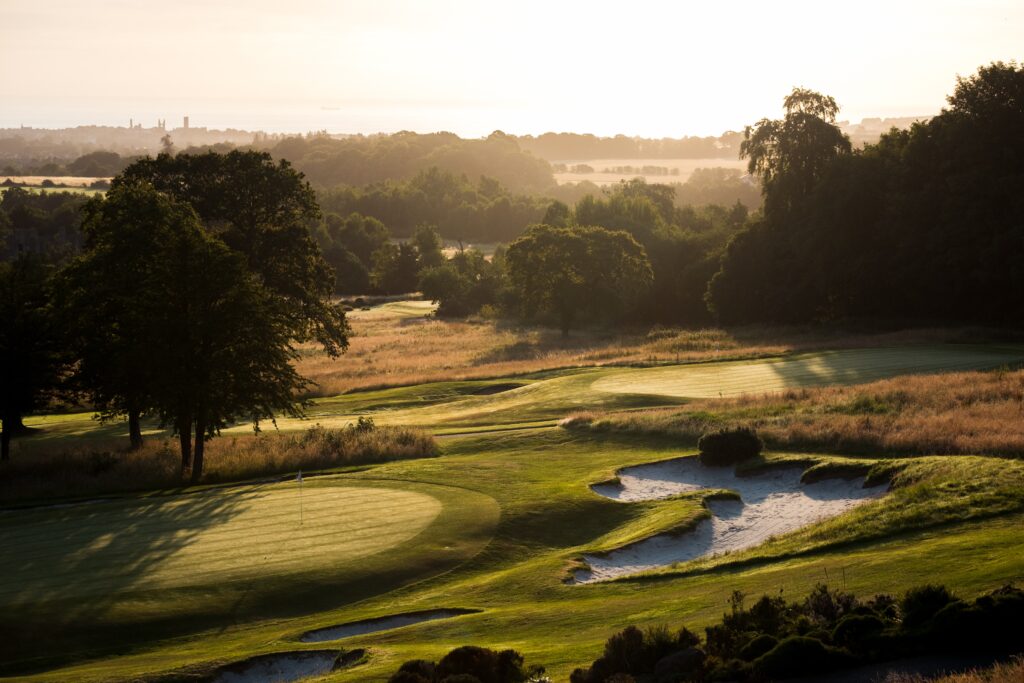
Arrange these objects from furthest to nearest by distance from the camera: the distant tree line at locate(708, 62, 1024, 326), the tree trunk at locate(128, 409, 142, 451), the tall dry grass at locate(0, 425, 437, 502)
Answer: the distant tree line at locate(708, 62, 1024, 326) < the tree trunk at locate(128, 409, 142, 451) < the tall dry grass at locate(0, 425, 437, 502)

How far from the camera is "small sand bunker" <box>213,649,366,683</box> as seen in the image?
20.5 m

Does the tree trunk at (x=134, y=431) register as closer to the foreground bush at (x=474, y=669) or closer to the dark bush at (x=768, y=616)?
the foreground bush at (x=474, y=669)

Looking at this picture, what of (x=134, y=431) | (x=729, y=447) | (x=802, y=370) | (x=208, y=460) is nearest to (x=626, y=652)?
(x=729, y=447)

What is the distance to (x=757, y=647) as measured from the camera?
16234mm

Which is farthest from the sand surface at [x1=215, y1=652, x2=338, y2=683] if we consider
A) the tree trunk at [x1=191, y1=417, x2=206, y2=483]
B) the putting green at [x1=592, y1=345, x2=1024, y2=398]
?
the putting green at [x1=592, y1=345, x2=1024, y2=398]

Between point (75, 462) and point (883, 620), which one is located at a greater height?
point (883, 620)

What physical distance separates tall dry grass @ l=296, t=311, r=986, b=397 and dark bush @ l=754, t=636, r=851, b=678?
139ft

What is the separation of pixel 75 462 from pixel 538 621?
24.5 meters

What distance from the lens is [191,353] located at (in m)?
40.0

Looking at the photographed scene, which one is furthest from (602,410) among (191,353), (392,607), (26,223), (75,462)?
(26,223)

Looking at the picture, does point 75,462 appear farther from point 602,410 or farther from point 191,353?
point 602,410

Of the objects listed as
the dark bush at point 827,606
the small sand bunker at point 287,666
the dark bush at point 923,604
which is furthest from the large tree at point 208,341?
Result: the dark bush at point 923,604

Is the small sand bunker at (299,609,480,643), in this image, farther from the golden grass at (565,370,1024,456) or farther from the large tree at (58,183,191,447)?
the large tree at (58,183,191,447)

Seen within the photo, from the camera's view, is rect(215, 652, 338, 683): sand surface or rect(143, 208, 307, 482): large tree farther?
rect(143, 208, 307, 482): large tree
